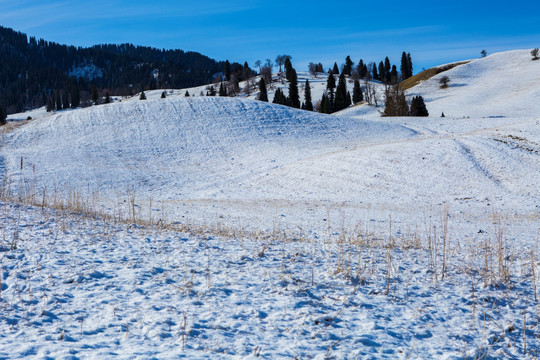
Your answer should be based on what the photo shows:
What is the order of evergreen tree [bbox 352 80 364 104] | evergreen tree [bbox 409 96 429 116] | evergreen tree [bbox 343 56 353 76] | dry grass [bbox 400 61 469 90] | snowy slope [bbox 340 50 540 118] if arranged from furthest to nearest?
evergreen tree [bbox 343 56 353 76] < dry grass [bbox 400 61 469 90] < evergreen tree [bbox 352 80 364 104] < snowy slope [bbox 340 50 540 118] < evergreen tree [bbox 409 96 429 116]

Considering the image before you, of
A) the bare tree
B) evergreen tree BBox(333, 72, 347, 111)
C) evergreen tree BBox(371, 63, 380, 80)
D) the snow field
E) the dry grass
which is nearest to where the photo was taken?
the snow field

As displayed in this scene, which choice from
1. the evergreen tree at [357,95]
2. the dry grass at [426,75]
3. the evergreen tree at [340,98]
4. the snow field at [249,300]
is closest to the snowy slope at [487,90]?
the dry grass at [426,75]

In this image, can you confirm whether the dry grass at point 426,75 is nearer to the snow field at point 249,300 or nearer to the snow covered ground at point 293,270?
the snow covered ground at point 293,270

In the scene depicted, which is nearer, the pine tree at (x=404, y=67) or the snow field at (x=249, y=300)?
the snow field at (x=249, y=300)

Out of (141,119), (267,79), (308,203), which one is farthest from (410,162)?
(267,79)

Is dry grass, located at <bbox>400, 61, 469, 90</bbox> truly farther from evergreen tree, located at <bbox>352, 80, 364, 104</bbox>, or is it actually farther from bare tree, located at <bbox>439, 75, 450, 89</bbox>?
evergreen tree, located at <bbox>352, 80, 364, 104</bbox>

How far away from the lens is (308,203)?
20.4 metres

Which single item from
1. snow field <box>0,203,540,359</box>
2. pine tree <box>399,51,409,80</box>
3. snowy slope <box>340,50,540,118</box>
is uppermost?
pine tree <box>399,51,409,80</box>

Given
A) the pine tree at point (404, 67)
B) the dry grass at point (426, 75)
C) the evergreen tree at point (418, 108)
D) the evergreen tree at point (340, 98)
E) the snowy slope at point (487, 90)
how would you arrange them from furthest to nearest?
the pine tree at point (404, 67) → the dry grass at point (426, 75) → the evergreen tree at point (340, 98) → the snowy slope at point (487, 90) → the evergreen tree at point (418, 108)

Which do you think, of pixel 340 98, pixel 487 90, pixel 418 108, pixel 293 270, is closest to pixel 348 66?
pixel 340 98

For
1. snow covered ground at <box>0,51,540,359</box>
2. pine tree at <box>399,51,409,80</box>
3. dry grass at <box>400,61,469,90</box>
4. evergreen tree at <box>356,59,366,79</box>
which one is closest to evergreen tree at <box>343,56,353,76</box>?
evergreen tree at <box>356,59,366,79</box>

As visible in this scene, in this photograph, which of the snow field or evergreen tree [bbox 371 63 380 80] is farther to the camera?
evergreen tree [bbox 371 63 380 80]

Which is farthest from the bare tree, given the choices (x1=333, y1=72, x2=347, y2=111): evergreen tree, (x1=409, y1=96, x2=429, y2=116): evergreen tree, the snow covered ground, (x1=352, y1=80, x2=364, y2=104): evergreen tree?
the snow covered ground

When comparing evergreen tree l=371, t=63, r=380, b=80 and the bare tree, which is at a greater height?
evergreen tree l=371, t=63, r=380, b=80
